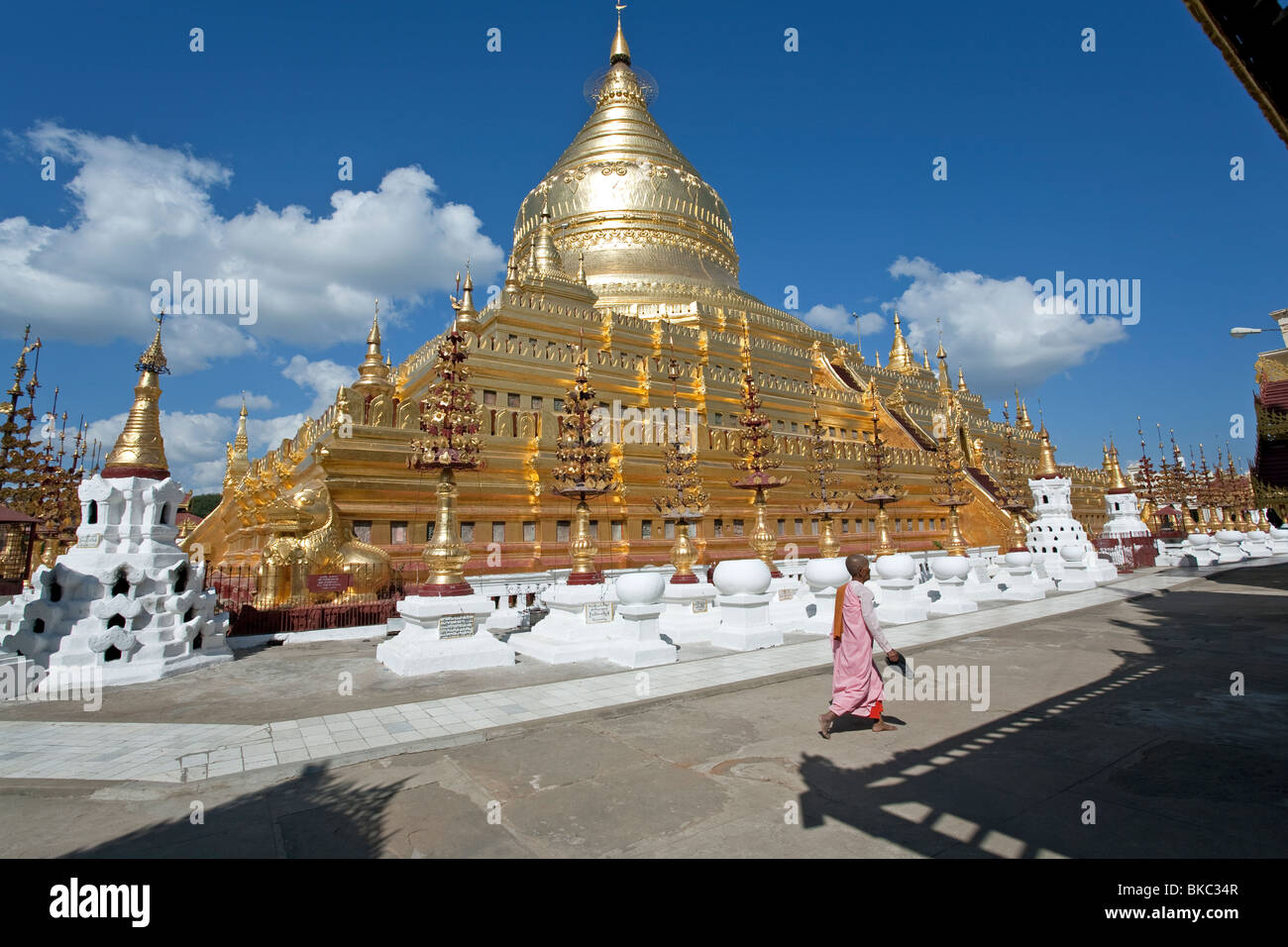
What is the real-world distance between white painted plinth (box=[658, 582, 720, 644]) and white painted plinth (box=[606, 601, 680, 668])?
2.56 m

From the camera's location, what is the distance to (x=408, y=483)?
56.7 feet

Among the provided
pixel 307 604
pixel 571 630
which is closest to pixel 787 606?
pixel 571 630

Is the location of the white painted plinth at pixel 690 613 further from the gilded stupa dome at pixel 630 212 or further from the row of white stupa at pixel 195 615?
the gilded stupa dome at pixel 630 212

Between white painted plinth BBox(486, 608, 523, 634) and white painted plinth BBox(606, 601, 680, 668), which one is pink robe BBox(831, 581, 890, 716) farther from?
white painted plinth BBox(486, 608, 523, 634)

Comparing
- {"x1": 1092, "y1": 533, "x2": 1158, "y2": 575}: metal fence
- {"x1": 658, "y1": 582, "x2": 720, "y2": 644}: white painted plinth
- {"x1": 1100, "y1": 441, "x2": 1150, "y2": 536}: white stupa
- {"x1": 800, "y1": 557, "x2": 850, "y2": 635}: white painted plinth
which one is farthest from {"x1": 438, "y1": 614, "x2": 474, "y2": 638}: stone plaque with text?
{"x1": 1100, "y1": 441, "x2": 1150, "y2": 536}: white stupa

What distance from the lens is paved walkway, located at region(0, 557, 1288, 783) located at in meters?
5.56

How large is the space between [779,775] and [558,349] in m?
20.0

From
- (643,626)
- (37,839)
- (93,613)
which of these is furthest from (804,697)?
(93,613)

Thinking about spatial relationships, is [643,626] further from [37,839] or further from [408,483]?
[408,483]

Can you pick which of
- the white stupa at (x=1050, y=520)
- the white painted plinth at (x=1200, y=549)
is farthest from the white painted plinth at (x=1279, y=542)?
the white stupa at (x=1050, y=520)

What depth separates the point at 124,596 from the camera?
33.3 ft

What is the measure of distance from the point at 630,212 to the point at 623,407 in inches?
632

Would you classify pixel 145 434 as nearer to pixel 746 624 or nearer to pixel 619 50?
pixel 746 624
